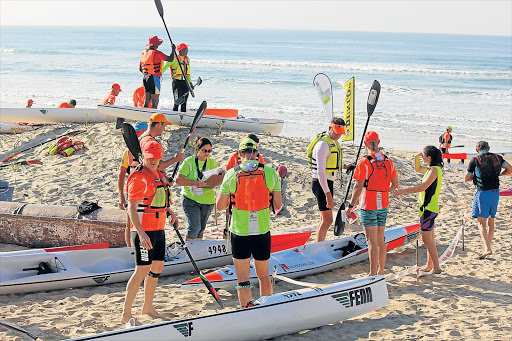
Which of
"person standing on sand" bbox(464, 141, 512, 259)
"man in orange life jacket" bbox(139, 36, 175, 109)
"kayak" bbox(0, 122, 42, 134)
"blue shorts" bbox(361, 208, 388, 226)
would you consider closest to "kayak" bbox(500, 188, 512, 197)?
"person standing on sand" bbox(464, 141, 512, 259)

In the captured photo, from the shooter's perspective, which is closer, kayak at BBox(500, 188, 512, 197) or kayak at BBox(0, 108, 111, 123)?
kayak at BBox(500, 188, 512, 197)

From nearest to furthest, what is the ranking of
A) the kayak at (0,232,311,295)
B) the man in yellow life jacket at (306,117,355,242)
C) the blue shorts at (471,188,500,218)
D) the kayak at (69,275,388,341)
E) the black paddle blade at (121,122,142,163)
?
the kayak at (69,275,388,341)
the black paddle blade at (121,122,142,163)
the kayak at (0,232,311,295)
the man in yellow life jacket at (306,117,355,242)
the blue shorts at (471,188,500,218)

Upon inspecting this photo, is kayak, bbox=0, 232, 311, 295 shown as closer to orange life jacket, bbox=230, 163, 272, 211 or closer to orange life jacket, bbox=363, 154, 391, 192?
orange life jacket, bbox=230, 163, 272, 211

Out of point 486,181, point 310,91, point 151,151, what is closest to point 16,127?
point 151,151

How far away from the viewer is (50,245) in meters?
7.51

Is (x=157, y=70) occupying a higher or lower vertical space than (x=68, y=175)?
higher

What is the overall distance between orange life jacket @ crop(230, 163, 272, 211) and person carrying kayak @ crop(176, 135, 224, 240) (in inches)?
53.3

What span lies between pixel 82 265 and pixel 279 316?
265cm

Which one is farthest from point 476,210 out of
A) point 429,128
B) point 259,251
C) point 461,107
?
point 461,107

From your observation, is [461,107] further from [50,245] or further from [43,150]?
[50,245]

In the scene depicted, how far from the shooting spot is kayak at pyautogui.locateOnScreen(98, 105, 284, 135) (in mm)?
12062

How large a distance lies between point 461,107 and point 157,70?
1914cm

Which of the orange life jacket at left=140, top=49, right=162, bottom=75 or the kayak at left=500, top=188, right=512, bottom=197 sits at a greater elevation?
the orange life jacket at left=140, top=49, right=162, bottom=75

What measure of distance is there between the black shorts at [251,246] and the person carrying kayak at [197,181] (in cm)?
141
